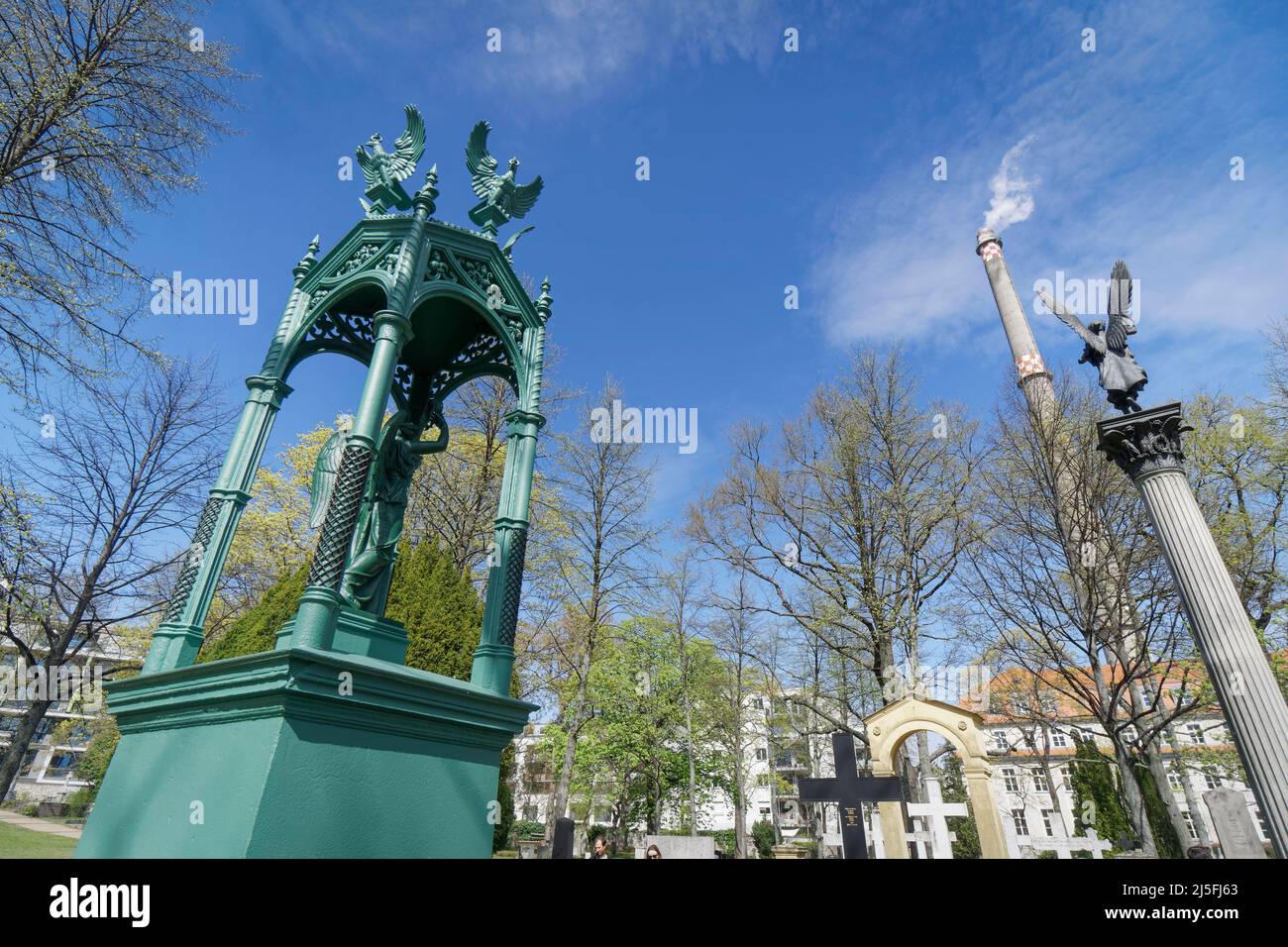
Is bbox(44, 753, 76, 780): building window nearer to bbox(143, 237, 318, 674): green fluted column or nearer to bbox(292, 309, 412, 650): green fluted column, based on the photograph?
bbox(143, 237, 318, 674): green fluted column

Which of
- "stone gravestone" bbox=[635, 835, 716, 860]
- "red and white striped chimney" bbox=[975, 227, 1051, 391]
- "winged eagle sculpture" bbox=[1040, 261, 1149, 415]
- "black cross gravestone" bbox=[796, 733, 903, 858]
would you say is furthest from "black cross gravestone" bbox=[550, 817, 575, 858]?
"red and white striped chimney" bbox=[975, 227, 1051, 391]

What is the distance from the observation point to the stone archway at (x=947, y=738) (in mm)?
10945

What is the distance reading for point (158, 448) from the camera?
17156 mm

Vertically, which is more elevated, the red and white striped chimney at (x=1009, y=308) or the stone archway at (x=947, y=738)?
the red and white striped chimney at (x=1009, y=308)

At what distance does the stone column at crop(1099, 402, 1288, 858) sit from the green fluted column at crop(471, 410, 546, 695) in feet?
32.7

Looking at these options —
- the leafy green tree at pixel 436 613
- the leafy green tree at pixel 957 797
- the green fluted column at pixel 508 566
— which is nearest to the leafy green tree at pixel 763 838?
the leafy green tree at pixel 957 797

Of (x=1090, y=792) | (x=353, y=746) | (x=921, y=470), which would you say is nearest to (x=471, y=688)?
(x=353, y=746)

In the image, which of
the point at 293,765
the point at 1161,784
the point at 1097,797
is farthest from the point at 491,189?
the point at 1097,797

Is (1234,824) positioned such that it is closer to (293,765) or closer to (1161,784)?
(1161,784)

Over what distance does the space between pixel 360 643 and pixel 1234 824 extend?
14.4 m

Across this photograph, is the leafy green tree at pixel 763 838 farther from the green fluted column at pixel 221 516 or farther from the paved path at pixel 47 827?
the green fluted column at pixel 221 516

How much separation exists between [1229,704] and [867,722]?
5698 millimetres

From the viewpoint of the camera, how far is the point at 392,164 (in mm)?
6340

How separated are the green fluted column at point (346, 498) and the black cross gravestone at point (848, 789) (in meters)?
9.16
